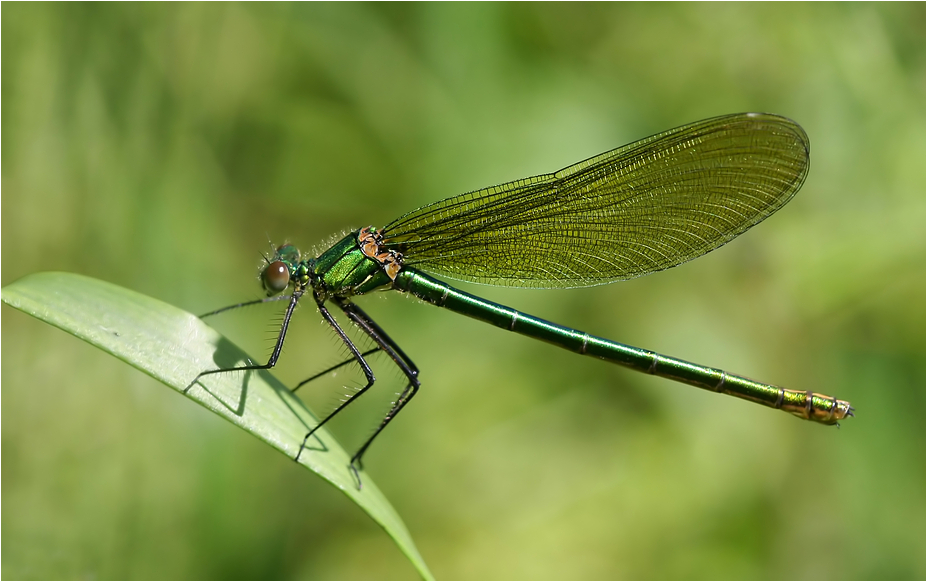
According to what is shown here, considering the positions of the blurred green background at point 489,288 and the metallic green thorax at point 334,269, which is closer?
the blurred green background at point 489,288

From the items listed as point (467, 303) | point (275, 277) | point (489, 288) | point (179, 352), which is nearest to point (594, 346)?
point (467, 303)

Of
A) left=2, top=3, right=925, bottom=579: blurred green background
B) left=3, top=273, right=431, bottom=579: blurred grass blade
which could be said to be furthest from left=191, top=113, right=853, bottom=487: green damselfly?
left=3, top=273, right=431, bottom=579: blurred grass blade

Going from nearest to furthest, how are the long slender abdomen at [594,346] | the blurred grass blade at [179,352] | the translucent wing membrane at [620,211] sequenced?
1. the blurred grass blade at [179,352]
2. the translucent wing membrane at [620,211]
3. the long slender abdomen at [594,346]

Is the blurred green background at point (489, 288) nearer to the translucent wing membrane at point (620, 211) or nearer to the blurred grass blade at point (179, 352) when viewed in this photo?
the translucent wing membrane at point (620, 211)

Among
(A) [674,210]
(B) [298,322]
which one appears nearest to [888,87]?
(A) [674,210]

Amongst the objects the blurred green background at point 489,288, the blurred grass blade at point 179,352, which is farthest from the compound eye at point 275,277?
the blurred grass blade at point 179,352

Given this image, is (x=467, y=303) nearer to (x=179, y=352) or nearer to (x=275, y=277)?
(x=275, y=277)

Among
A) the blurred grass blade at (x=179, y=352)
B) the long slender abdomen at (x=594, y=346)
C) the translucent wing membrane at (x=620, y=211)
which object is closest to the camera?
the blurred grass blade at (x=179, y=352)
